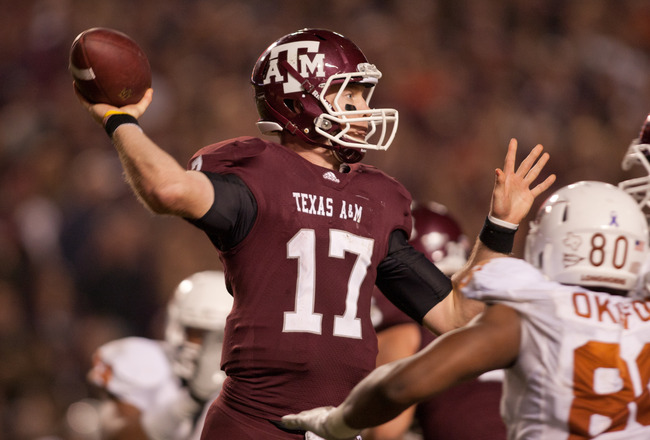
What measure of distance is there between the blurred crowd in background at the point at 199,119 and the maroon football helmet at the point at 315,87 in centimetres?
431

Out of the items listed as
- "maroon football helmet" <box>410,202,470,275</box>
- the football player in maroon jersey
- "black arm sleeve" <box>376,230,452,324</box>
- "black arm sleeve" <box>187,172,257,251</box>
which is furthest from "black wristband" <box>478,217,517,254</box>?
"maroon football helmet" <box>410,202,470,275</box>

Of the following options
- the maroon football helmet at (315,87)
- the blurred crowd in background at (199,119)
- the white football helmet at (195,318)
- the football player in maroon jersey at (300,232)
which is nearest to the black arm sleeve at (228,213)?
the football player in maroon jersey at (300,232)

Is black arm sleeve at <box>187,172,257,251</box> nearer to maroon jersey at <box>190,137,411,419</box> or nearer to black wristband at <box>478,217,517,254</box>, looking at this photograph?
maroon jersey at <box>190,137,411,419</box>

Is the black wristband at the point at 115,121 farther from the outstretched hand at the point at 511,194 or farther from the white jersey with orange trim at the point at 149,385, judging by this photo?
the white jersey with orange trim at the point at 149,385

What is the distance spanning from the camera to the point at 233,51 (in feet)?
28.6

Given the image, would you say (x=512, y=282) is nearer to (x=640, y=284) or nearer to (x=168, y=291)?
(x=640, y=284)

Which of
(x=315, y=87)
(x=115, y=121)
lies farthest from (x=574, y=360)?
(x=115, y=121)

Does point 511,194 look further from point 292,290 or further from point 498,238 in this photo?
point 292,290

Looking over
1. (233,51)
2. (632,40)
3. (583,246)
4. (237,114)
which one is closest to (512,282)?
(583,246)

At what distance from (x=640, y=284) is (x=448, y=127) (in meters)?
6.13

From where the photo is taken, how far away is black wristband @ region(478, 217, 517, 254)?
3.07m

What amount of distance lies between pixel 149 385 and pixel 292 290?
2.18 meters

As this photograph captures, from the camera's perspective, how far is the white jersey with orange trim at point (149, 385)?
173 inches

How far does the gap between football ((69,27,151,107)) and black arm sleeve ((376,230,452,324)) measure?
3.17ft
